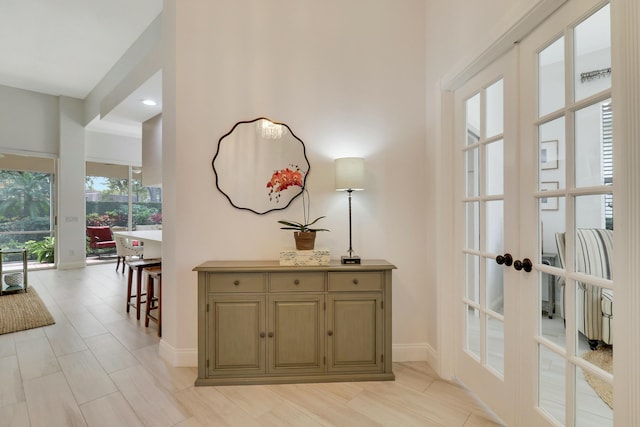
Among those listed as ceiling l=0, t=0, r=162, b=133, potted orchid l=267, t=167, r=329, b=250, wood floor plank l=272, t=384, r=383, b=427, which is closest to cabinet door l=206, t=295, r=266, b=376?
wood floor plank l=272, t=384, r=383, b=427

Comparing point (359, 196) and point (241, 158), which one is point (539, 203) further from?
point (241, 158)

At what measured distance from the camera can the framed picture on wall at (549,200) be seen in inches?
55.2

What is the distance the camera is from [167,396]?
196cm

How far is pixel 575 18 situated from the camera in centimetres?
126

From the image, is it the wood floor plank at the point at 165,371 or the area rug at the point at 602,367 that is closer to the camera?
the area rug at the point at 602,367

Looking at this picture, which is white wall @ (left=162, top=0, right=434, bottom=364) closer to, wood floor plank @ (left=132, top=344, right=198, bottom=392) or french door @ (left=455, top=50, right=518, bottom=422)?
wood floor plank @ (left=132, top=344, right=198, bottom=392)

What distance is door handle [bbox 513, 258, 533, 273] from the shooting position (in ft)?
5.01

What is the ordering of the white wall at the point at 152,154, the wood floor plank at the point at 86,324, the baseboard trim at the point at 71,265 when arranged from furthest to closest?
1. the baseboard trim at the point at 71,265
2. the white wall at the point at 152,154
3. the wood floor plank at the point at 86,324

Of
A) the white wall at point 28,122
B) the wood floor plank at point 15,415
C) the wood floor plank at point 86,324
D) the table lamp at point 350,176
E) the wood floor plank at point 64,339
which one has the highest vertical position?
the white wall at point 28,122

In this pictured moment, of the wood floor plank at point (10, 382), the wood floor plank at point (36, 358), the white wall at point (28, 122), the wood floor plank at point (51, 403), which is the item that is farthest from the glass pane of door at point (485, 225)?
the white wall at point (28, 122)

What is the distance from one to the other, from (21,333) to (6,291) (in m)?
2.15

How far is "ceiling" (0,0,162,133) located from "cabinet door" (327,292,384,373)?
3.54m

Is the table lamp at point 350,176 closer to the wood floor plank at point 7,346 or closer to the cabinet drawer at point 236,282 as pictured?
the cabinet drawer at point 236,282

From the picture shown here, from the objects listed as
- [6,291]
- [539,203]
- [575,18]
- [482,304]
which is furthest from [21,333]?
[575,18]
